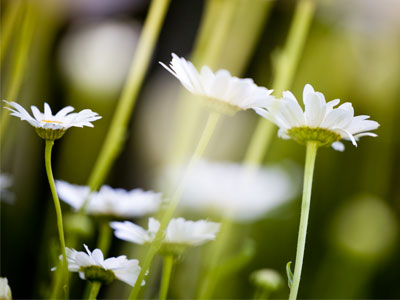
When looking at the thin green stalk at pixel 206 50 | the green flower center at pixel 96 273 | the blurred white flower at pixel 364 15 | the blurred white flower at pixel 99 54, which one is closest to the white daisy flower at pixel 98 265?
A: the green flower center at pixel 96 273

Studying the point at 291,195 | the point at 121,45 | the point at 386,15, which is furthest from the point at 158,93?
the point at 386,15

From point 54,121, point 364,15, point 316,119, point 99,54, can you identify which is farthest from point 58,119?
point 364,15

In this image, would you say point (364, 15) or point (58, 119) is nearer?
point (58, 119)

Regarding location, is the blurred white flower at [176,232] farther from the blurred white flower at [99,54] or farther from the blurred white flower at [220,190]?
the blurred white flower at [99,54]

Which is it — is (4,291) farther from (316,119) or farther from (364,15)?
(364,15)

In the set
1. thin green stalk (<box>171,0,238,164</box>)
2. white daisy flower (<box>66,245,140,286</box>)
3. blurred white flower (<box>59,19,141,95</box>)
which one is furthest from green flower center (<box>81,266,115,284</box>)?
blurred white flower (<box>59,19,141,95</box>)

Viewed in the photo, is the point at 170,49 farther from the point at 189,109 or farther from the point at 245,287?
the point at 245,287
